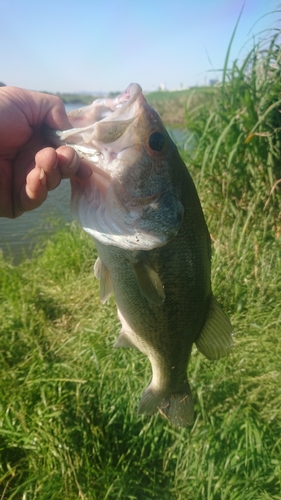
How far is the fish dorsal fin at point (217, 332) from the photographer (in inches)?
74.5

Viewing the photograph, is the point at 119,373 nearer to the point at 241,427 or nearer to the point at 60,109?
the point at 241,427

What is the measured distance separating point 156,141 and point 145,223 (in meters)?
0.32

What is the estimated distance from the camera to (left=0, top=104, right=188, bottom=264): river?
7.24 m

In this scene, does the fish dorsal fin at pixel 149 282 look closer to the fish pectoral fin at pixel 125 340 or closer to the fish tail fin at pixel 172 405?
the fish pectoral fin at pixel 125 340

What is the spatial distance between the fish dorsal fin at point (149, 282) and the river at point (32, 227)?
520 centimetres

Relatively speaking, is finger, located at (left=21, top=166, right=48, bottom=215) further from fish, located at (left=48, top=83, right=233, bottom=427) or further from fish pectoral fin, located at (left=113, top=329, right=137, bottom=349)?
fish pectoral fin, located at (left=113, top=329, right=137, bottom=349)

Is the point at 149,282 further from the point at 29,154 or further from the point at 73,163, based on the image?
the point at 29,154

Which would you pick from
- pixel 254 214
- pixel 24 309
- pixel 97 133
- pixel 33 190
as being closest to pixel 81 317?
pixel 24 309

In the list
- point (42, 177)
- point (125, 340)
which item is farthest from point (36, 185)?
point (125, 340)

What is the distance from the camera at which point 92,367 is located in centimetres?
316

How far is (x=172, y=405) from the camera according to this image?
2174mm

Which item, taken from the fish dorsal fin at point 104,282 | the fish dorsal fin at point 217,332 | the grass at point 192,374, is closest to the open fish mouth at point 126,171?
the fish dorsal fin at point 104,282

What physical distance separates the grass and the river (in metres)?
2.63

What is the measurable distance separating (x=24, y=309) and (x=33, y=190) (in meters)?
2.55
